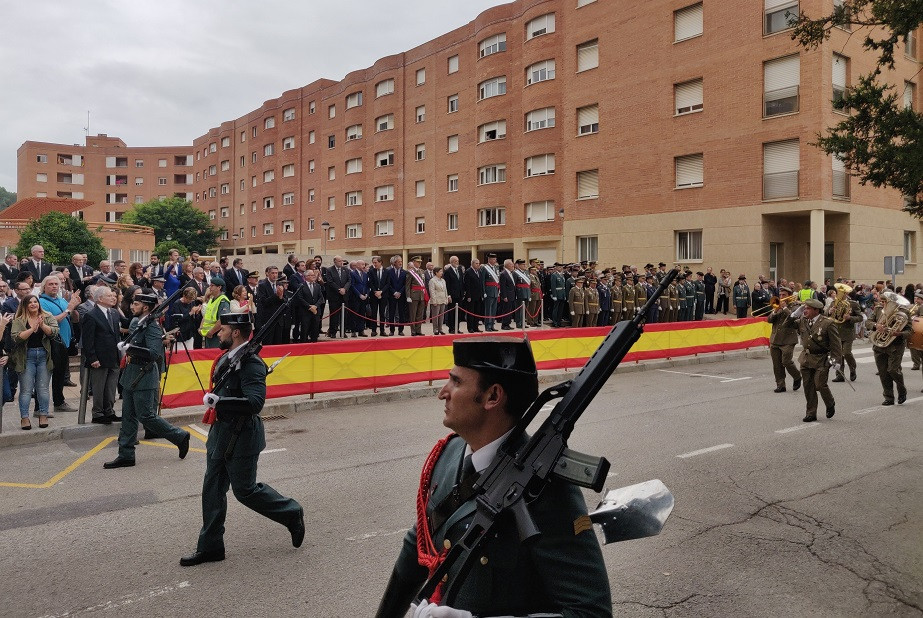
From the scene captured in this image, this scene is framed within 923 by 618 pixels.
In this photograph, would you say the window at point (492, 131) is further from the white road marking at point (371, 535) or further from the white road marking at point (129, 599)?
the white road marking at point (129, 599)

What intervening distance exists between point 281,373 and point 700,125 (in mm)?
24914

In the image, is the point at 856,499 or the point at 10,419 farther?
the point at 10,419

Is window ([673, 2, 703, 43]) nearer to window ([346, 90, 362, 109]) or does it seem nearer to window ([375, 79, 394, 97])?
window ([375, 79, 394, 97])

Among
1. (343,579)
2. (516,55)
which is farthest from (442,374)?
(516,55)

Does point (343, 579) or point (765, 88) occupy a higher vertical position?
point (765, 88)

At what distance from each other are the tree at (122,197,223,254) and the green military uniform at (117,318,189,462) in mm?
63499

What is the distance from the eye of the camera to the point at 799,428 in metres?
10.1

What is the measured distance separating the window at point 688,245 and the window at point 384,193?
23.9 m

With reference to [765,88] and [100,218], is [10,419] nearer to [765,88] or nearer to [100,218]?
[765,88]

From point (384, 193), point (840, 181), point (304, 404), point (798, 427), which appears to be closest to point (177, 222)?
point (384, 193)

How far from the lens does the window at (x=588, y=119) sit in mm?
34719

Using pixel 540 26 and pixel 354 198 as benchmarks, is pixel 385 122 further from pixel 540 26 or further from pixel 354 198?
pixel 540 26

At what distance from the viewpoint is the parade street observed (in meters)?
4.66

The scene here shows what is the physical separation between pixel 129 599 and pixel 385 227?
153ft
